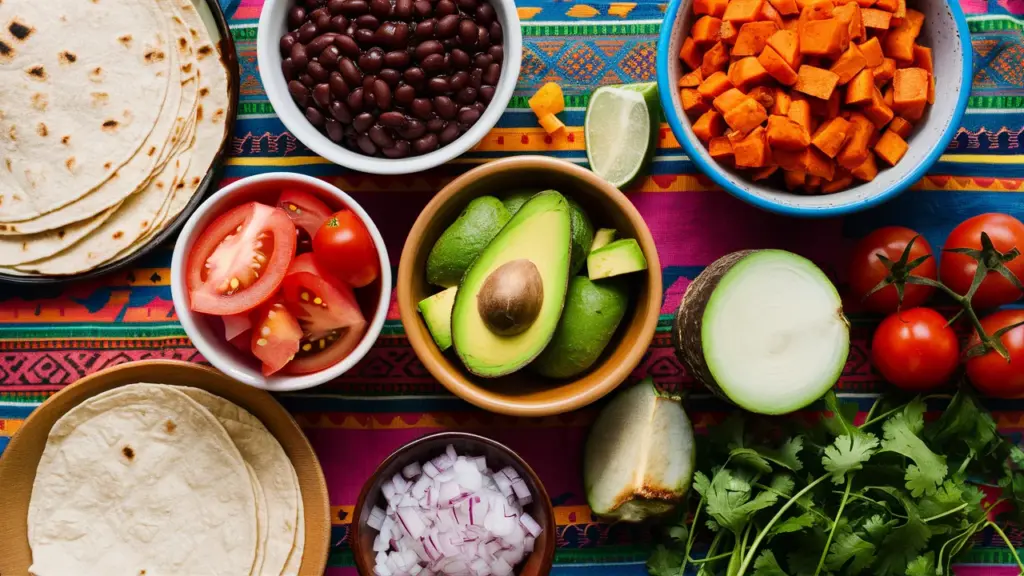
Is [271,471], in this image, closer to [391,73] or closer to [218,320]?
[218,320]

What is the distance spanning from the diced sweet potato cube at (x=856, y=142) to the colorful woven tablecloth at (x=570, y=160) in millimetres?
281

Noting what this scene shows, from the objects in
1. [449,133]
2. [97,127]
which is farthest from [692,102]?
[97,127]

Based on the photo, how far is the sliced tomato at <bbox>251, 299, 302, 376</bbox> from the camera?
5.11ft

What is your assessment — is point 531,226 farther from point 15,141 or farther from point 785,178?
point 15,141

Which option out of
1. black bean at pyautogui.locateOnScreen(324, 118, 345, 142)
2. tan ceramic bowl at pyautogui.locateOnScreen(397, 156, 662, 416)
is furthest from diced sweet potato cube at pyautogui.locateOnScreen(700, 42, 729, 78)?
black bean at pyautogui.locateOnScreen(324, 118, 345, 142)

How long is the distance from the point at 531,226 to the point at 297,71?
66 cm

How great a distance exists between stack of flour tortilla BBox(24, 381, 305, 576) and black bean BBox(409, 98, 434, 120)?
2.57 feet

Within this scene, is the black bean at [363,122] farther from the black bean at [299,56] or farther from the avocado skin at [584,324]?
the avocado skin at [584,324]

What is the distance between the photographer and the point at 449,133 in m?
1.70

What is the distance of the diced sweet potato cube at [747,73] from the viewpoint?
1.61m

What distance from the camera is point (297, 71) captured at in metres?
1.71

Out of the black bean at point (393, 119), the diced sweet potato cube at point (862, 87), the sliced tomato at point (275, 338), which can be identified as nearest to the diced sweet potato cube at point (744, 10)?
the diced sweet potato cube at point (862, 87)

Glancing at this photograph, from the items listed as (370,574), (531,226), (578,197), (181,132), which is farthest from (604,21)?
(370,574)

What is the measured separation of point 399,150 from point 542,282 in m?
0.47
